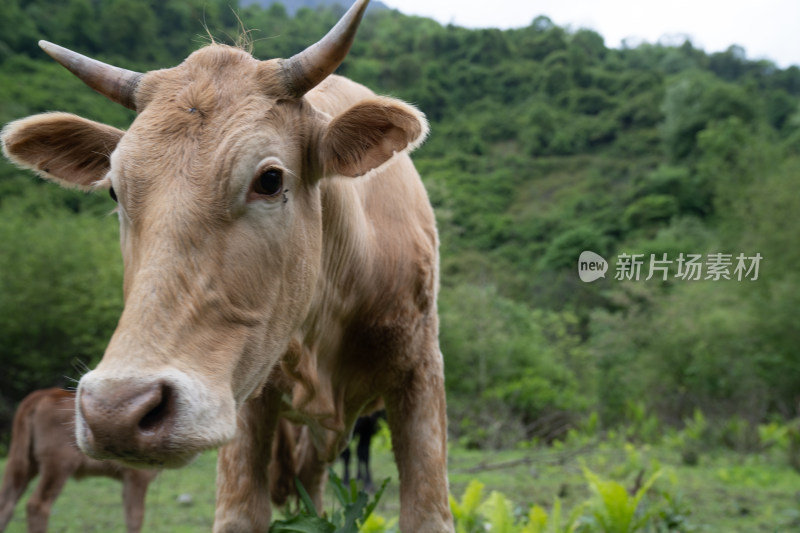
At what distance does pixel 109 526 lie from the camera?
27.5 ft

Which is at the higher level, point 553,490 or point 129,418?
point 129,418

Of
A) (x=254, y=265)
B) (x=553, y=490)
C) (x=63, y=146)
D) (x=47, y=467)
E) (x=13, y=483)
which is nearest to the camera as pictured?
(x=254, y=265)

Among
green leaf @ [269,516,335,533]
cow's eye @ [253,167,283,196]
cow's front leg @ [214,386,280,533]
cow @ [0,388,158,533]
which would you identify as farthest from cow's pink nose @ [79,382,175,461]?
cow @ [0,388,158,533]

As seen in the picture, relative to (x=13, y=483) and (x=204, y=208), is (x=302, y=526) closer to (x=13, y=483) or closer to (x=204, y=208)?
(x=204, y=208)

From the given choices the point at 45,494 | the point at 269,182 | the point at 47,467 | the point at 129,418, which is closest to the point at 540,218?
the point at 47,467

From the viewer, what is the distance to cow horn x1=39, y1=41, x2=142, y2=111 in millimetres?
2625

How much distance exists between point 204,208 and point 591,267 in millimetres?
4197

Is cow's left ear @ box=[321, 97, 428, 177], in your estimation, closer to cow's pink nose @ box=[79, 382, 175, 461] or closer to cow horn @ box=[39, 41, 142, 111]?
cow horn @ box=[39, 41, 142, 111]

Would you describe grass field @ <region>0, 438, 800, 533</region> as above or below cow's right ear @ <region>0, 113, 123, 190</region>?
below

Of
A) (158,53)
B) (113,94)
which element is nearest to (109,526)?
(113,94)

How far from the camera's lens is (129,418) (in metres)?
1.75

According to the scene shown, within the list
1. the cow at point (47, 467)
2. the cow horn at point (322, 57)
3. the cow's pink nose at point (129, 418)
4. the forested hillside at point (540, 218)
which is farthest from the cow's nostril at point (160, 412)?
the cow at point (47, 467)

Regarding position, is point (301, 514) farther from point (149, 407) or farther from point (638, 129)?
point (638, 129)

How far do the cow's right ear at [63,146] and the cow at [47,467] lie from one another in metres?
5.45
